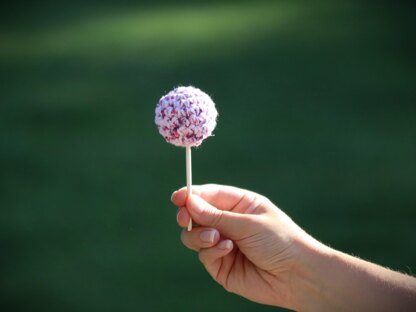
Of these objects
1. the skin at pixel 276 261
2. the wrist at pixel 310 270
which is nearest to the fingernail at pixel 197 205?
the skin at pixel 276 261

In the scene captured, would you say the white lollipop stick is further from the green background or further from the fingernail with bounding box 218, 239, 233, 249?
the green background

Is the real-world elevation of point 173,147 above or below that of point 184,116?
below

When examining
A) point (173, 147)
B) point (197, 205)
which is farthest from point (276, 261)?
point (173, 147)

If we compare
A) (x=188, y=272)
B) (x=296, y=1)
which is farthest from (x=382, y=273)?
(x=296, y=1)

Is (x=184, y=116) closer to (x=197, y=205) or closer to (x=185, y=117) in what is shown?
(x=185, y=117)

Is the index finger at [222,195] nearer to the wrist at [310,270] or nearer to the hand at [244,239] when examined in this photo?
the hand at [244,239]
